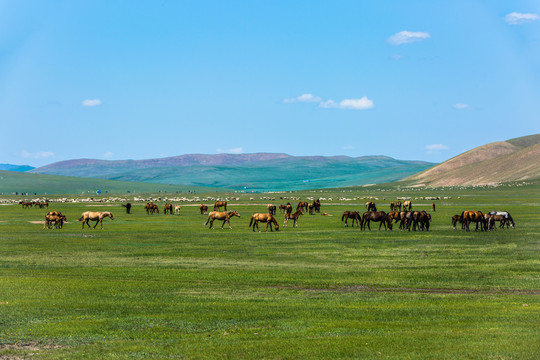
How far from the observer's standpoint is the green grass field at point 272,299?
14781 millimetres

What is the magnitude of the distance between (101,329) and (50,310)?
10.5 ft

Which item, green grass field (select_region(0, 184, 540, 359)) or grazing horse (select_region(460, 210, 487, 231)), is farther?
grazing horse (select_region(460, 210, 487, 231))

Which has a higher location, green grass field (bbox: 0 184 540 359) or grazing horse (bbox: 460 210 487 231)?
grazing horse (bbox: 460 210 487 231)

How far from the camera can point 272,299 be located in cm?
2123

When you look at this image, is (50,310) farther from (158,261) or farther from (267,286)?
(158,261)

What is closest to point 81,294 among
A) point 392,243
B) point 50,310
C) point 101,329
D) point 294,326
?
point 50,310

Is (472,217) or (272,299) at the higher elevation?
(472,217)

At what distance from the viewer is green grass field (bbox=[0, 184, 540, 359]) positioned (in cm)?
1478

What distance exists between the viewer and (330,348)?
14.5 metres

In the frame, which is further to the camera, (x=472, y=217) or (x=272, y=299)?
(x=472, y=217)

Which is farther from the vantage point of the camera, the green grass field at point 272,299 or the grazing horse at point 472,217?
the grazing horse at point 472,217

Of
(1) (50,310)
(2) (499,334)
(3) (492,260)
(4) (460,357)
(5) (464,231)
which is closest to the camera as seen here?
(4) (460,357)

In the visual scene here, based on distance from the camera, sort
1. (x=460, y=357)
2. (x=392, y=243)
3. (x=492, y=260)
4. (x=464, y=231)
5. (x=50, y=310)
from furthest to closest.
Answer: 1. (x=464, y=231)
2. (x=392, y=243)
3. (x=492, y=260)
4. (x=50, y=310)
5. (x=460, y=357)

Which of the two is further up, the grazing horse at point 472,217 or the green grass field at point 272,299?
the grazing horse at point 472,217
